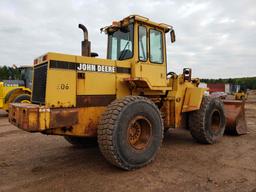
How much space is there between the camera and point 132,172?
470 cm

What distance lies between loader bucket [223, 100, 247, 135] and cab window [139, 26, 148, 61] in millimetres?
3765

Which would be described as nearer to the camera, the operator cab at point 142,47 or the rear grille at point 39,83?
the rear grille at point 39,83

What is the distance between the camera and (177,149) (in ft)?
21.1

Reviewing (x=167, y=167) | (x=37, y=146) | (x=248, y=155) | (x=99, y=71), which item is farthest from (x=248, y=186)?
(x=37, y=146)

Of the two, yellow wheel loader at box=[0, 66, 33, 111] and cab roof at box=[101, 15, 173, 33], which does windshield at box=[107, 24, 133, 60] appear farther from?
yellow wheel loader at box=[0, 66, 33, 111]

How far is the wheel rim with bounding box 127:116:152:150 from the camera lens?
505 centimetres

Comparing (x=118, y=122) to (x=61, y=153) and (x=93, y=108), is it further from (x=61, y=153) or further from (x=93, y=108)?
(x=61, y=153)

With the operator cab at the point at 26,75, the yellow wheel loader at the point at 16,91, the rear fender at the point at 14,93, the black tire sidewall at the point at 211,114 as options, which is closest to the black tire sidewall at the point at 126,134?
the black tire sidewall at the point at 211,114

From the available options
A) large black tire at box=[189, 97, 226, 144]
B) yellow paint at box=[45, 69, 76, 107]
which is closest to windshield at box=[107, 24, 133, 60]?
yellow paint at box=[45, 69, 76, 107]

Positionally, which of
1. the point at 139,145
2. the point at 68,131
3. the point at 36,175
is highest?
the point at 68,131

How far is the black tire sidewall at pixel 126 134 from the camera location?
4.55 meters

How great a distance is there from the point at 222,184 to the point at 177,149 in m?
2.29

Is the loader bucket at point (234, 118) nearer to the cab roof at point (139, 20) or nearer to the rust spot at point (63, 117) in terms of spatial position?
the cab roof at point (139, 20)

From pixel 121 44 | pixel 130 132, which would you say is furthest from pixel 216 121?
pixel 121 44
